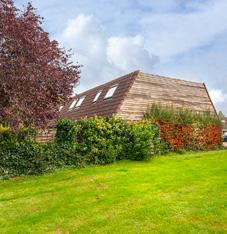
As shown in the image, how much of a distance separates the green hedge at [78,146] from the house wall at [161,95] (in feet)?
11.8

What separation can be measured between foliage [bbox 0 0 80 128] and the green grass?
2.94m

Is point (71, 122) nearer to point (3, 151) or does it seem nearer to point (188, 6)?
point (3, 151)

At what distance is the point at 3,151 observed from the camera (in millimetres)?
15008

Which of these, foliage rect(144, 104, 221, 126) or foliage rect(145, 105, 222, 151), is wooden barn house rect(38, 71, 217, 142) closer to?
foliage rect(144, 104, 221, 126)

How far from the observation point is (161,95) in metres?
26.9

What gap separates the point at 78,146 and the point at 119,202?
8546mm

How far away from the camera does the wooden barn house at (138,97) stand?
24.4 meters

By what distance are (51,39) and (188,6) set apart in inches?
250

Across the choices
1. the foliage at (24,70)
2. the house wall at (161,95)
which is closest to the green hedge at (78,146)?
the foliage at (24,70)

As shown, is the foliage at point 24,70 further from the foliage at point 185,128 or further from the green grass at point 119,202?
the foliage at point 185,128

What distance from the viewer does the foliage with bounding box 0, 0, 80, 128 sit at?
11.7m

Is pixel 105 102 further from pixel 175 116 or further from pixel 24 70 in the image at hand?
pixel 24 70

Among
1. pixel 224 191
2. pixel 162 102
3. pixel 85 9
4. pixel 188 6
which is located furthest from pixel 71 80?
pixel 162 102

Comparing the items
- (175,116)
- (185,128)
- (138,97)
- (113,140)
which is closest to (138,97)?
(138,97)
